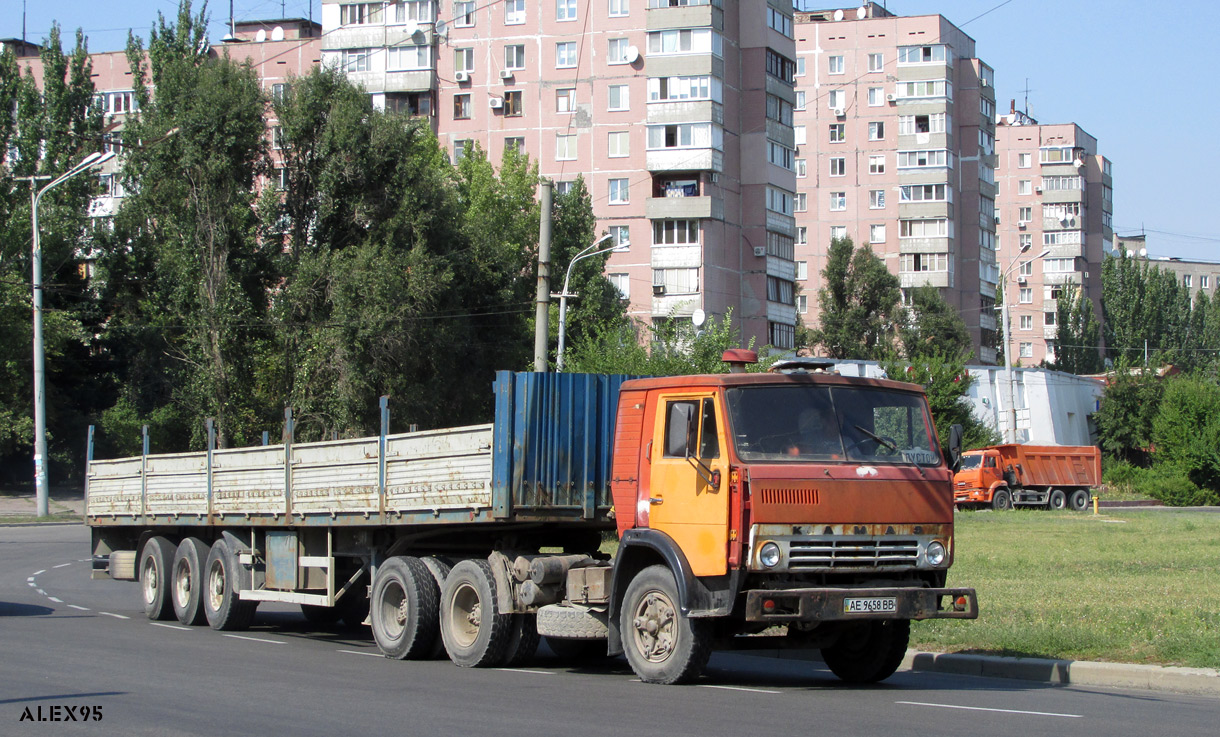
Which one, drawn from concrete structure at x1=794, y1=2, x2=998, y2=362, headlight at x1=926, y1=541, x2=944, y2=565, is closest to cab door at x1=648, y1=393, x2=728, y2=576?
headlight at x1=926, y1=541, x2=944, y2=565

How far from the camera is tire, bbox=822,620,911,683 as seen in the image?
10891mm

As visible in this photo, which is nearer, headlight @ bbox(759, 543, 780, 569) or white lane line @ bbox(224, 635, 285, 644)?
headlight @ bbox(759, 543, 780, 569)

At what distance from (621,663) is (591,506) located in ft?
6.97

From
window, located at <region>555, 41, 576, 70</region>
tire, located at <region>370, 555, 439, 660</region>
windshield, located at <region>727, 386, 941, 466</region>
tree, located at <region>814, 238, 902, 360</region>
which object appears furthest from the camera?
tree, located at <region>814, 238, 902, 360</region>

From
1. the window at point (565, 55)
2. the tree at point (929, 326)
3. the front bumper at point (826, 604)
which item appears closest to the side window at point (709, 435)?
the front bumper at point (826, 604)

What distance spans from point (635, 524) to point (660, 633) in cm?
96

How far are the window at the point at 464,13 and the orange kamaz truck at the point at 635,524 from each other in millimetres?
55070

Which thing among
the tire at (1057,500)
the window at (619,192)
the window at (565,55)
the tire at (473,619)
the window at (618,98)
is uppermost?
the window at (565,55)

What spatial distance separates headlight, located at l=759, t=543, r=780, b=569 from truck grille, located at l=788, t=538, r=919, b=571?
103mm

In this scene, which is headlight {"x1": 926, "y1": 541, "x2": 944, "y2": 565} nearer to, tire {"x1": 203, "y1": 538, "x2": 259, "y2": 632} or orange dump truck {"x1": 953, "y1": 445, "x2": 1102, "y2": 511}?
tire {"x1": 203, "y1": 538, "x2": 259, "y2": 632}

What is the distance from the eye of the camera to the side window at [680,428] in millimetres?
10281

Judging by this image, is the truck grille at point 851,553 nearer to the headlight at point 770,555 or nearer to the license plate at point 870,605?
the headlight at point 770,555

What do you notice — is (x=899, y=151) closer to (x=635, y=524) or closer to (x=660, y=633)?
(x=635, y=524)

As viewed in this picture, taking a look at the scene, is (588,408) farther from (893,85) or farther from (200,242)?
(893,85)
